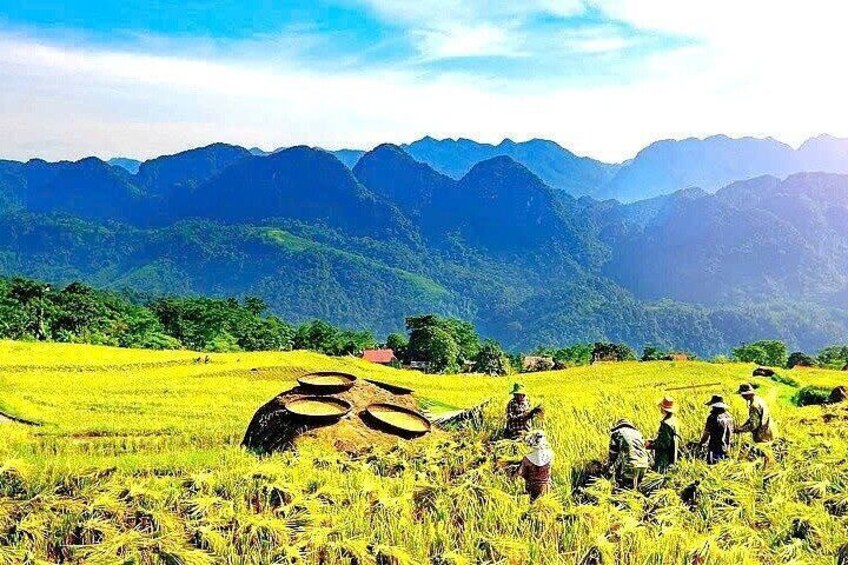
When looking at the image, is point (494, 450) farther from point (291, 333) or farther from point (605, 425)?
point (291, 333)

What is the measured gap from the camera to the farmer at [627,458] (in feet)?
31.6

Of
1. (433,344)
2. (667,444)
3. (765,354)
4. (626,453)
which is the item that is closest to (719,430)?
(667,444)

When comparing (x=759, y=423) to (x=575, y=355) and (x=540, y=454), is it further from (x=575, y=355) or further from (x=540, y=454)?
(x=575, y=355)

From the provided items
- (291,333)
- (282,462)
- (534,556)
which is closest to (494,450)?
(282,462)

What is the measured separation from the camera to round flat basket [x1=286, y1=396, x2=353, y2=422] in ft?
42.3

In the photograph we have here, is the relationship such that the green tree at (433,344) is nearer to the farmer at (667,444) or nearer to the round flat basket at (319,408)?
the round flat basket at (319,408)

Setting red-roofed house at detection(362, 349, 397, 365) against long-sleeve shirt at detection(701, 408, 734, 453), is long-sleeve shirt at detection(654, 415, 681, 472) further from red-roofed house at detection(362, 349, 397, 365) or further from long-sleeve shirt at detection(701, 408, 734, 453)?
red-roofed house at detection(362, 349, 397, 365)

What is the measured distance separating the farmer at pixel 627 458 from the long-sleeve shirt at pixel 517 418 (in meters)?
2.11

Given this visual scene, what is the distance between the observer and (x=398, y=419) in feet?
46.0

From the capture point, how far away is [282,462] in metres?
9.41

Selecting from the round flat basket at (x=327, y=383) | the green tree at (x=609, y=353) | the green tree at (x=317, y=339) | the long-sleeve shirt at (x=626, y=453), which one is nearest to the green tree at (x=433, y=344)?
the green tree at (x=317, y=339)

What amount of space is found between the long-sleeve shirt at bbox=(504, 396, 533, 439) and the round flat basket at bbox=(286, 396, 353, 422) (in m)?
2.81

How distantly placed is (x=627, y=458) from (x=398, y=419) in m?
5.20

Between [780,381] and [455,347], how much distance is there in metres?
47.0
